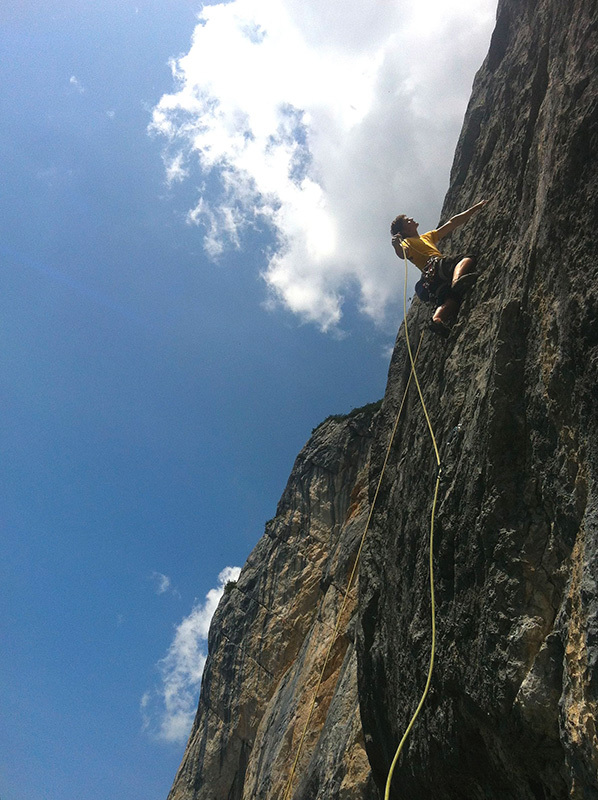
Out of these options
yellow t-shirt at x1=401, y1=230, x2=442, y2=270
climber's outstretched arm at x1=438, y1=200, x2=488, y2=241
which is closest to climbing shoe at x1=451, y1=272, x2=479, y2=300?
climber's outstretched arm at x1=438, y1=200, x2=488, y2=241

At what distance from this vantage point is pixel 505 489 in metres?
4.00

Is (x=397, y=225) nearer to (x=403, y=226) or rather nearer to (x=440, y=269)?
(x=403, y=226)

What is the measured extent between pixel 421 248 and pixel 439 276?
69cm

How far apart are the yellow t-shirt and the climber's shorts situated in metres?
0.26

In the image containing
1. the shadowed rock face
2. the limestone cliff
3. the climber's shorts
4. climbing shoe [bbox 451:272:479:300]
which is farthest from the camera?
the limestone cliff

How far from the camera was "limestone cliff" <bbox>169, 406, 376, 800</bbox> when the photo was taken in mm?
12398

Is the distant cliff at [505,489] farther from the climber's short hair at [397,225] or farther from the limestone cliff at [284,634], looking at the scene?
the limestone cliff at [284,634]

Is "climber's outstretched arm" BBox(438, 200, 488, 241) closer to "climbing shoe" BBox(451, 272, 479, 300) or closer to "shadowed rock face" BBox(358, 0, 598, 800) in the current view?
"shadowed rock face" BBox(358, 0, 598, 800)

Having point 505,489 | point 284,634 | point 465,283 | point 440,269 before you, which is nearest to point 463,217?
point 440,269

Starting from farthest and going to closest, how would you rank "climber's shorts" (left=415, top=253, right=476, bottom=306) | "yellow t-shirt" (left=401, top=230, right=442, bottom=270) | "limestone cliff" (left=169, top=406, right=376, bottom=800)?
"limestone cliff" (left=169, top=406, right=376, bottom=800) → "yellow t-shirt" (left=401, top=230, right=442, bottom=270) → "climber's shorts" (left=415, top=253, right=476, bottom=306)

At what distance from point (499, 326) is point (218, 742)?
18080 mm

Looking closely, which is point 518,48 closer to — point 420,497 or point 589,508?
point 420,497

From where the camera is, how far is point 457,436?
4918mm

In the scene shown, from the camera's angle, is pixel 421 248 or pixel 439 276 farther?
pixel 421 248
